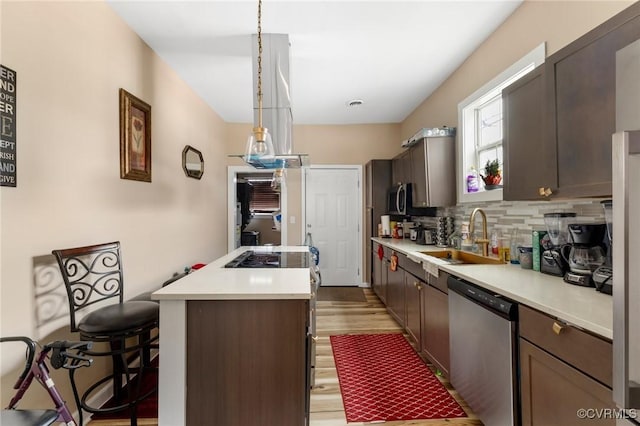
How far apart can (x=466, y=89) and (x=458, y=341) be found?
2.32 m

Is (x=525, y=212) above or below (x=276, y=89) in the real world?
below

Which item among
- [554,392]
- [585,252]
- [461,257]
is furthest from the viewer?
[461,257]

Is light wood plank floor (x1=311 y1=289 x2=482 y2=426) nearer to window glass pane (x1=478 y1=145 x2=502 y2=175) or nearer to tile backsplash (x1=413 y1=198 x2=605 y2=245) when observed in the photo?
tile backsplash (x1=413 y1=198 x2=605 y2=245)

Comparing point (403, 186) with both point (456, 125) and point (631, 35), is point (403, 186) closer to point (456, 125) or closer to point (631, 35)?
point (456, 125)

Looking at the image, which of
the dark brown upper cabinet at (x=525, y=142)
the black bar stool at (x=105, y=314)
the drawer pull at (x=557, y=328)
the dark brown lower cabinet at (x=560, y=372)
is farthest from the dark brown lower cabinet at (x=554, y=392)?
the black bar stool at (x=105, y=314)

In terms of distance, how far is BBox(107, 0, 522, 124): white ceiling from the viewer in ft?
6.92

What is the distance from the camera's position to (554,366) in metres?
1.16

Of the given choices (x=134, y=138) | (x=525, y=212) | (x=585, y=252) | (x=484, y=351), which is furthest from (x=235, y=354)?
(x=525, y=212)

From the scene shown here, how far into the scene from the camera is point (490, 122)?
270 cm

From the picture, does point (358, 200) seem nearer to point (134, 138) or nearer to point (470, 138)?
point (470, 138)

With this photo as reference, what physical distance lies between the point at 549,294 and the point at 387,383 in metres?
1.37

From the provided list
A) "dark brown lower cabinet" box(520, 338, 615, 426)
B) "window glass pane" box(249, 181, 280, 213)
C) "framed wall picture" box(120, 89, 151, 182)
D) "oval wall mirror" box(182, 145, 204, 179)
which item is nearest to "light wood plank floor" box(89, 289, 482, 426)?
"dark brown lower cabinet" box(520, 338, 615, 426)

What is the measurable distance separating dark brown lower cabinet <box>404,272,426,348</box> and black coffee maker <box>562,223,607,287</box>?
3.57 feet

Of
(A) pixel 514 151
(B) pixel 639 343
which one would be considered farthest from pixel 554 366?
(A) pixel 514 151
